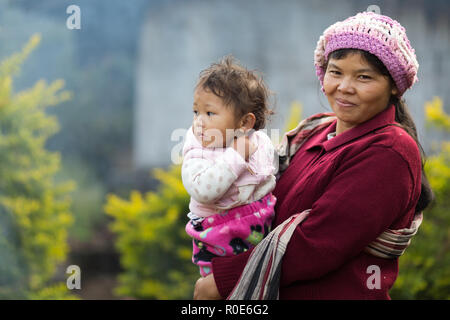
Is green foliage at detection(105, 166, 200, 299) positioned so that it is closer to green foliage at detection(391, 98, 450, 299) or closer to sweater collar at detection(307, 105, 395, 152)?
green foliage at detection(391, 98, 450, 299)

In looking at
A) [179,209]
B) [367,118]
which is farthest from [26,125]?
[367,118]

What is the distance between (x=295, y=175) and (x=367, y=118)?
1.31ft

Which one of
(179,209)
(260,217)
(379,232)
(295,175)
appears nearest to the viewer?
(379,232)

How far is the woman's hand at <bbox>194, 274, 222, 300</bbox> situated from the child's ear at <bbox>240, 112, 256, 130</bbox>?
2.14 ft

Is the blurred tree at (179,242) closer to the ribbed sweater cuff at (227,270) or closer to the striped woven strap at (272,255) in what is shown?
the striped woven strap at (272,255)

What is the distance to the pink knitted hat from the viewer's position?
195 cm

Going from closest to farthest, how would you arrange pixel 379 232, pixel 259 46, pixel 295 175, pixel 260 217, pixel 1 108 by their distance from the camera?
pixel 379 232
pixel 260 217
pixel 295 175
pixel 1 108
pixel 259 46

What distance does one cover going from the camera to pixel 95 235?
21.7 ft

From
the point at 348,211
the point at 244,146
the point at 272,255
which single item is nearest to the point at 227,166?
the point at 244,146

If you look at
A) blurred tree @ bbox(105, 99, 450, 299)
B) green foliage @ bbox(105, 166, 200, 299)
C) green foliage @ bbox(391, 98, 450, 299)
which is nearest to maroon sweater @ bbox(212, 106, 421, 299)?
green foliage @ bbox(391, 98, 450, 299)

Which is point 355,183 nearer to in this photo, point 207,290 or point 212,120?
point 212,120

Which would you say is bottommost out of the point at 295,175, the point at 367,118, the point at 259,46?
the point at 295,175

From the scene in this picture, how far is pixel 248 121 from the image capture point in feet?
7.09
